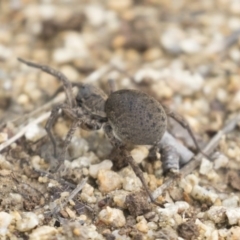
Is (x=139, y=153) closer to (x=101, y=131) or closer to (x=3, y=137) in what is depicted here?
(x=101, y=131)

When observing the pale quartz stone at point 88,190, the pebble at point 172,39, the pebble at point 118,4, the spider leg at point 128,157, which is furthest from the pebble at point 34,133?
the pebble at point 118,4

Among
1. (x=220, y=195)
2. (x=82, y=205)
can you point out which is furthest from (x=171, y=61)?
(x=82, y=205)

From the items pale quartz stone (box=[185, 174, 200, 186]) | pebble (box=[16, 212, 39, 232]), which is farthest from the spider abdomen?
pebble (box=[16, 212, 39, 232])

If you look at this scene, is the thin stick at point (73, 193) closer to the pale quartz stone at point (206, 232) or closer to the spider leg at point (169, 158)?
the spider leg at point (169, 158)

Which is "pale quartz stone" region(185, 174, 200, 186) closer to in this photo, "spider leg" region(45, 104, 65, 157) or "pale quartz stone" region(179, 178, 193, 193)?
"pale quartz stone" region(179, 178, 193, 193)

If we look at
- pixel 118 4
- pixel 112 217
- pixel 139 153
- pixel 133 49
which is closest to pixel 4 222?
pixel 112 217
